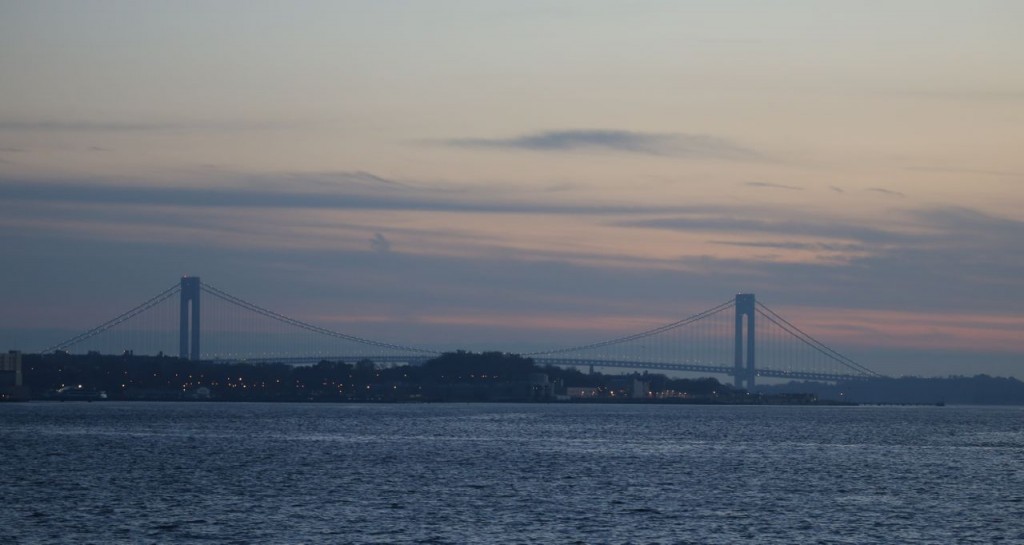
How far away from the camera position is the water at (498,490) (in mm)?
28859

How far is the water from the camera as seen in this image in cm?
2886

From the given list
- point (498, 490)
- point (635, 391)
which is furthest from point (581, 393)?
point (498, 490)

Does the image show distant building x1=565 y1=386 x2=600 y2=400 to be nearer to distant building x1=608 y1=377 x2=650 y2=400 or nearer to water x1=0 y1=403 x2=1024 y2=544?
distant building x1=608 y1=377 x2=650 y2=400

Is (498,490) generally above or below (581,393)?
below

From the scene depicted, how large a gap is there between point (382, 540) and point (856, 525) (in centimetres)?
1034

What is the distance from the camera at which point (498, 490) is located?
37688 mm

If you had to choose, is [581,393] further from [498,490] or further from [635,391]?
[498,490]

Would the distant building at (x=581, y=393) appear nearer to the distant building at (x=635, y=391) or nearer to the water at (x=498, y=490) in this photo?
the distant building at (x=635, y=391)

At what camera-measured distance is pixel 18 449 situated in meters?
54.5

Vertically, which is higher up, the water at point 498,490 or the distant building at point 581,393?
the distant building at point 581,393

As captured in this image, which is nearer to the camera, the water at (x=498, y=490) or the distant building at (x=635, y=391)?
the water at (x=498, y=490)

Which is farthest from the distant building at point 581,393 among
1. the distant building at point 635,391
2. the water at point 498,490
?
the water at point 498,490

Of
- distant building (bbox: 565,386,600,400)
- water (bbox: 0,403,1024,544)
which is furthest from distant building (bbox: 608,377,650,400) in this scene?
water (bbox: 0,403,1024,544)

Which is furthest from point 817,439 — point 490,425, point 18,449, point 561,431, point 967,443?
point 18,449
